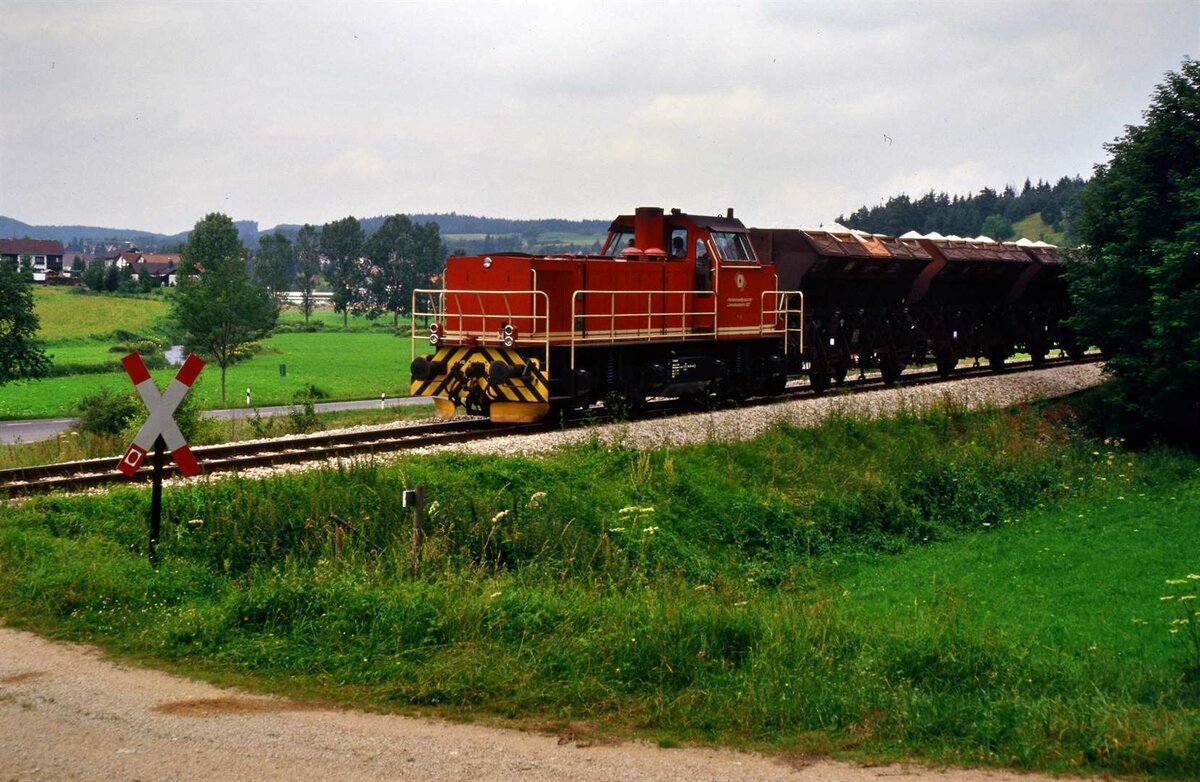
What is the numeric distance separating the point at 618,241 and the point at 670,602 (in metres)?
13.5

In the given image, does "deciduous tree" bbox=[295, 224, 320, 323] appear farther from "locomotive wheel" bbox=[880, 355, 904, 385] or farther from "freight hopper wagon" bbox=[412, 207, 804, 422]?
"freight hopper wagon" bbox=[412, 207, 804, 422]

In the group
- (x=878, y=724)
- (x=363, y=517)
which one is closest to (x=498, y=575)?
(x=363, y=517)

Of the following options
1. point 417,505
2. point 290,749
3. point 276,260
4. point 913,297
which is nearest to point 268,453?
point 417,505

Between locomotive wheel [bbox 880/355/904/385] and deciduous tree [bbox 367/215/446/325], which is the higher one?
deciduous tree [bbox 367/215/446/325]

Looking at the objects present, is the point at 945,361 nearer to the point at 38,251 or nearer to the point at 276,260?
the point at 276,260

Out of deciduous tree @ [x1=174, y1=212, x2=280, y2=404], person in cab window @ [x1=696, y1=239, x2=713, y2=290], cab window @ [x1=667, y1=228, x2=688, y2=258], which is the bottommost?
deciduous tree @ [x1=174, y1=212, x2=280, y2=404]

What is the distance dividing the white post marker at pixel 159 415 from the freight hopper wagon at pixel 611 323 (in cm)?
821

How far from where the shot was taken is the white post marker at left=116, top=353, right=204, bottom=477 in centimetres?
995

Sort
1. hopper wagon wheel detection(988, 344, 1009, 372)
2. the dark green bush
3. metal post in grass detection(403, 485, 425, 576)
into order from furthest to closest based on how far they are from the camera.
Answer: hopper wagon wheel detection(988, 344, 1009, 372) → the dark green bush → metal post in grass detection(403, 485, 425, 576)

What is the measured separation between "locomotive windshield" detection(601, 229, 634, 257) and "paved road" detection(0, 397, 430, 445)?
49.7 feet

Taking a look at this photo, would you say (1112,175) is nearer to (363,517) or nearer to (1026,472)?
(1026,472)

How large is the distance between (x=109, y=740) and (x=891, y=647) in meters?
5.55

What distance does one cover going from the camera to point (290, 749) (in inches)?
261

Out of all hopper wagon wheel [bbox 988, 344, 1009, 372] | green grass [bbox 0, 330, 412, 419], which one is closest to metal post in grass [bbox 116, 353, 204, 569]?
green grass [bbox 0, 330, 412, 419]
